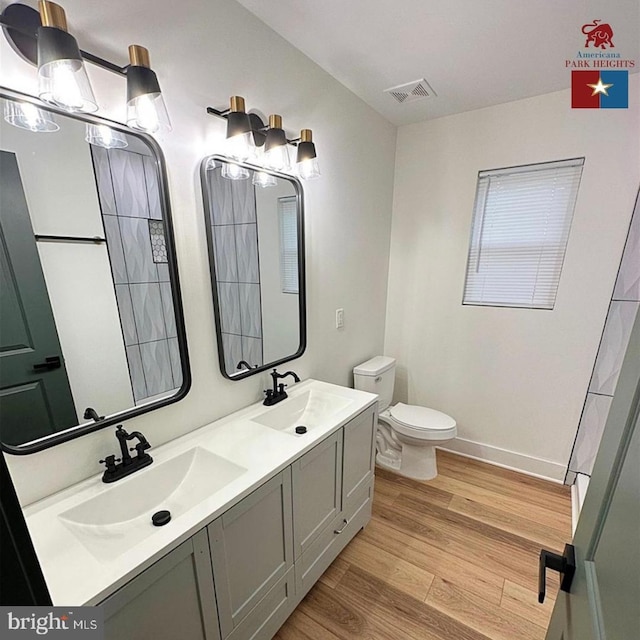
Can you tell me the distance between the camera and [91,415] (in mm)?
1047

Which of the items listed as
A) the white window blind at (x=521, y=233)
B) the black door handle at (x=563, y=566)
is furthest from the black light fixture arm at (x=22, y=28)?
the white window blind at (x=521, y=233)

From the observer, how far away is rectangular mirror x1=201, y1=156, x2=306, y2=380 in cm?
138

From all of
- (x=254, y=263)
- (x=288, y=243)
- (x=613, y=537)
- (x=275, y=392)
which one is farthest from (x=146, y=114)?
(x=613, y=537)

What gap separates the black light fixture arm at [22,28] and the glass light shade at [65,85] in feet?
0.30

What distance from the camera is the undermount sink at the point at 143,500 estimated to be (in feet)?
2.98

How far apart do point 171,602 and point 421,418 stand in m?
1.81

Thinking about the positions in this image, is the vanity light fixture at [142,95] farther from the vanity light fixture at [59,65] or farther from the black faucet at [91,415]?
the black faucet at [91,415]

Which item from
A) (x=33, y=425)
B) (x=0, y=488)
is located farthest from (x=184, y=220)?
(x=0, y=488)

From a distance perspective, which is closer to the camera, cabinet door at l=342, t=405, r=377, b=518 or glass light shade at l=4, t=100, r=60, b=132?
glass light shade at l=4, t=100, r=60, b=132

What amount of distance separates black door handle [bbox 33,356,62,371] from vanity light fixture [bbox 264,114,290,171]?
114 cm

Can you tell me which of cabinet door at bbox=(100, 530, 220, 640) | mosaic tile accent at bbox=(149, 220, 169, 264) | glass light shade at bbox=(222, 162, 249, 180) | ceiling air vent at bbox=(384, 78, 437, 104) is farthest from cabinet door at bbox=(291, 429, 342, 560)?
ceiling air vent at bbox=(384, 78, 437, 104)

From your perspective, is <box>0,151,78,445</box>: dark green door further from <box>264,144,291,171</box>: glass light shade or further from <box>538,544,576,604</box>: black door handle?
<box>538,544,576,604</box>: black door handle

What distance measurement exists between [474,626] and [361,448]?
859 mm

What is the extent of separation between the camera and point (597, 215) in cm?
191
